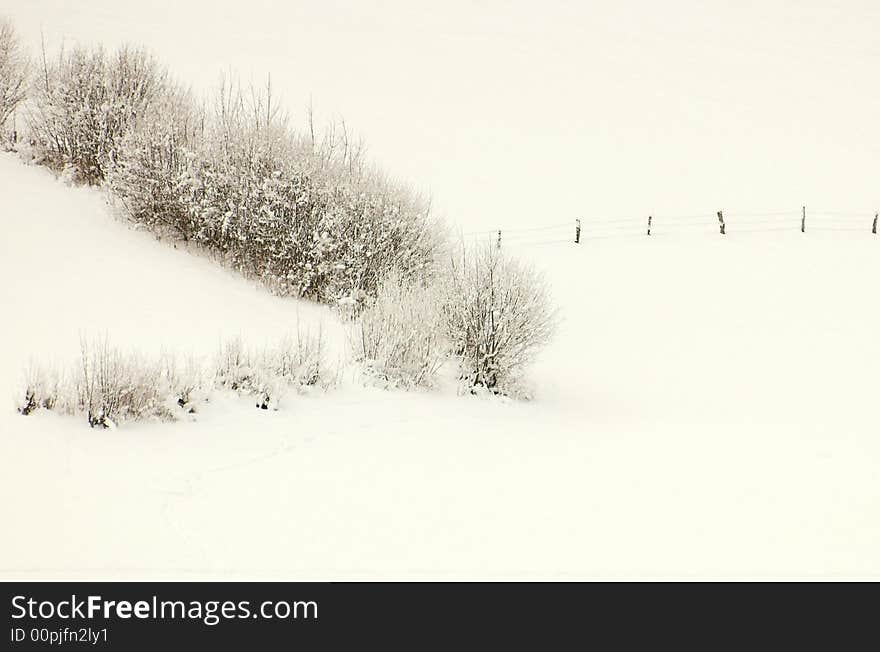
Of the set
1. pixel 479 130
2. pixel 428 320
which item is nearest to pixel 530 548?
pixel 428 320

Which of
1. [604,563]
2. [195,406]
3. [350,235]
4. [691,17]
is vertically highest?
[691,17]

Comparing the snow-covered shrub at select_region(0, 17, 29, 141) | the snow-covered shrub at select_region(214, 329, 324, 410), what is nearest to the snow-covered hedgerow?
the snow-covered shrub at select_region(0, 17, 29, 141)

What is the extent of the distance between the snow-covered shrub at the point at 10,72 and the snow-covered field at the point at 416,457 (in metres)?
3.08

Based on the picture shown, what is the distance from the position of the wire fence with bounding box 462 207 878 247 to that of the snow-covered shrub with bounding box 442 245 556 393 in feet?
43.5

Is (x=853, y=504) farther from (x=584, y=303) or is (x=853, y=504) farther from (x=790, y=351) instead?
(x=584, y=303)

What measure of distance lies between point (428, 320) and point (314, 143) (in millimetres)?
8628

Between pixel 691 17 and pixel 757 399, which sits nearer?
pixel 757 399

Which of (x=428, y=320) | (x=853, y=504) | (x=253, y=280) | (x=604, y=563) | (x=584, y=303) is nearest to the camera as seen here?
(x=604, y=563)

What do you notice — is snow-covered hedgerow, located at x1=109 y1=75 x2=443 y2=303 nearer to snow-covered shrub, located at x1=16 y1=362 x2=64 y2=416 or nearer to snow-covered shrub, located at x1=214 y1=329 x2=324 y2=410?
snow-covered shrub, located at x1=214 y1=329 x2=324 y2=410

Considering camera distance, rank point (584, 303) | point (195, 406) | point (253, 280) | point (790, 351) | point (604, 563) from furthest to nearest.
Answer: point (584, 303) < point (790, 351) < point (253, 280) < point (195, 406) < point (604, 563)

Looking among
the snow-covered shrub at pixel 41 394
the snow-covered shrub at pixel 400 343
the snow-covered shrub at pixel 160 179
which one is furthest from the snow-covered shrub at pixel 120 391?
the snow-covered shrub at pixel 160 179

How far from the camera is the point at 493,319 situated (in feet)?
45.5

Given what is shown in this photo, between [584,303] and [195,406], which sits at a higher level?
[584,303]

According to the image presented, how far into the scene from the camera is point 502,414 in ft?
40.8
